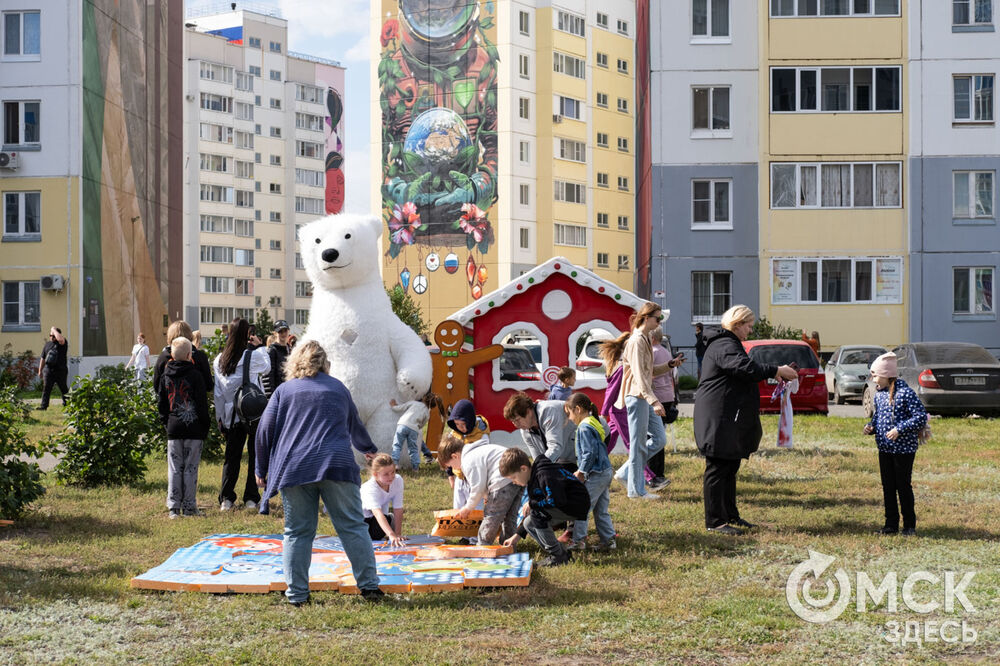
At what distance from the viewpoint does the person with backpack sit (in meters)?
12.4

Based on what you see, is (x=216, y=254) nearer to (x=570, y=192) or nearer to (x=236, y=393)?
(x=570, y=192)

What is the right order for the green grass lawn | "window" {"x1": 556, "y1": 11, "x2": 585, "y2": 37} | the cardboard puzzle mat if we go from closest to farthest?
the green grass lawn < the cardboard puzzle mat < "window" {"x1": 556, "y1": 11, "x2": 585, "y2": 37}

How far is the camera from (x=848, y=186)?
117ft

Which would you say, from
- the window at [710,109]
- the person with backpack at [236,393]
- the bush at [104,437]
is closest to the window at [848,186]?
the window at [710,109]

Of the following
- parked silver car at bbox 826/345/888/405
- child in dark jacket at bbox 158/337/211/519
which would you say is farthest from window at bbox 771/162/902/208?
child in dark jacket at bbox 158/337/211/519

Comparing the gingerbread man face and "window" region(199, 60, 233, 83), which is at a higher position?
"window" region(199, 60, 233, 83)

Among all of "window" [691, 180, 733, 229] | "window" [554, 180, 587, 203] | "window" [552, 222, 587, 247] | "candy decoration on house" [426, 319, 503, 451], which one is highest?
"window" [554, 180, 587, 203]

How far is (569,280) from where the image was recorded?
662 inches

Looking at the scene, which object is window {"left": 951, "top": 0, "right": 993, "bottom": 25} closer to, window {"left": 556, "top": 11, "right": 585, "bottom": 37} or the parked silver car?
the parked silver car

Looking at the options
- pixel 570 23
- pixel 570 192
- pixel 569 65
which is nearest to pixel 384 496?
pixel 570 192

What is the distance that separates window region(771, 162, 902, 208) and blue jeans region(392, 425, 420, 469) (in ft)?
76.2

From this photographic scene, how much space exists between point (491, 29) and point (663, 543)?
65018mm

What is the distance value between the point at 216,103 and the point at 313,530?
301 feet

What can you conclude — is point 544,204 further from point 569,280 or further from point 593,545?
point 593,545
